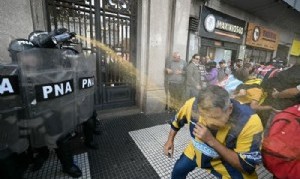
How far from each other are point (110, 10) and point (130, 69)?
5.16 ft

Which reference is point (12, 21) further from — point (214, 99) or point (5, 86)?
point (214, 99)

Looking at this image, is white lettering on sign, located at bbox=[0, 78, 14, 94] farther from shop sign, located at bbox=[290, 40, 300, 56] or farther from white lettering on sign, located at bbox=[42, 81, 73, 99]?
shop sign, located at bbox=[290, 40, 300, 56]

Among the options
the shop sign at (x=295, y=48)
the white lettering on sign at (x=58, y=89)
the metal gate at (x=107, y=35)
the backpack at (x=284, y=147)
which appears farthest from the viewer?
the shop sign at (x=295, y=48)

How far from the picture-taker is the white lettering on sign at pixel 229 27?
24.9 feet

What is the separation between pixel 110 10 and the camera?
452 centimetres

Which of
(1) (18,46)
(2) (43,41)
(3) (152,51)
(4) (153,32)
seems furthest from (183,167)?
(4) (153,32)

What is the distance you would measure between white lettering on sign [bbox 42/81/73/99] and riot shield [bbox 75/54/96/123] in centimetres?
23

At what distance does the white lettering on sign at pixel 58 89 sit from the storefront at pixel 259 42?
9.72m

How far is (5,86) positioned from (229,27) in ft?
28.1

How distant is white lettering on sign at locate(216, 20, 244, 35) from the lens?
24.9 feet

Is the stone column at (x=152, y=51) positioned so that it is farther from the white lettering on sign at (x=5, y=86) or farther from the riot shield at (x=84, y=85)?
the white lettering on sign at (x=5, y=86)

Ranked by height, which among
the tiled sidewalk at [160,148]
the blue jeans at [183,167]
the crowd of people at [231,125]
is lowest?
the tiled sidewalk at [160,148]

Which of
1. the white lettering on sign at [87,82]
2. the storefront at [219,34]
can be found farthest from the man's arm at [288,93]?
the storefront at [219,34]

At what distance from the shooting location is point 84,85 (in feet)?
8.60
